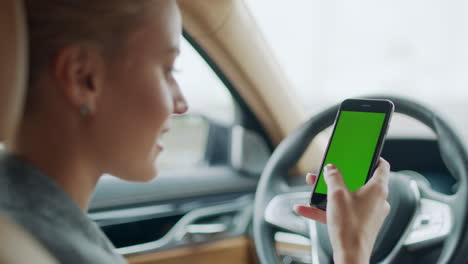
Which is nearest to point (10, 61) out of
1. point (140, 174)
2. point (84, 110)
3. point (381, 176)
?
point (84, 110)

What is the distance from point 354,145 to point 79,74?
2.20 feet

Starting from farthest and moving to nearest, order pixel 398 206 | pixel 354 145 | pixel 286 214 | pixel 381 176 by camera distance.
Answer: pixel 286 214, pixel 398 206, pixel 354 145, pixel 381 176

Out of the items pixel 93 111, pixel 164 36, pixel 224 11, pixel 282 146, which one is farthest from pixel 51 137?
pixel 224 11

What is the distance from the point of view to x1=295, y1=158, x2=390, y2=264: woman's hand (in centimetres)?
101

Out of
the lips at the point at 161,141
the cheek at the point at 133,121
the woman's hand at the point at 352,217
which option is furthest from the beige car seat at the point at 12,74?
the woman's hand at the point at 352,217

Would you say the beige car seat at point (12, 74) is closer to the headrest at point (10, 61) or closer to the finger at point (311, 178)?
the headrest at point (10, 61)

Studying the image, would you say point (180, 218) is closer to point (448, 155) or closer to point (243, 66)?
point (243, 66)

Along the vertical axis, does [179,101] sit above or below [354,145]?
above

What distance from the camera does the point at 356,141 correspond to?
4.12 feet

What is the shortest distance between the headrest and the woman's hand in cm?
57

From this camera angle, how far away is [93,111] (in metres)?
0.84

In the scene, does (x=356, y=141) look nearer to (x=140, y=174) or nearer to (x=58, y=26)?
(x=140, y=174)

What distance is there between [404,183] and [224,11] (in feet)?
2.46

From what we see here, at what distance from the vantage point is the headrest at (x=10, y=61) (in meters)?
0.73
